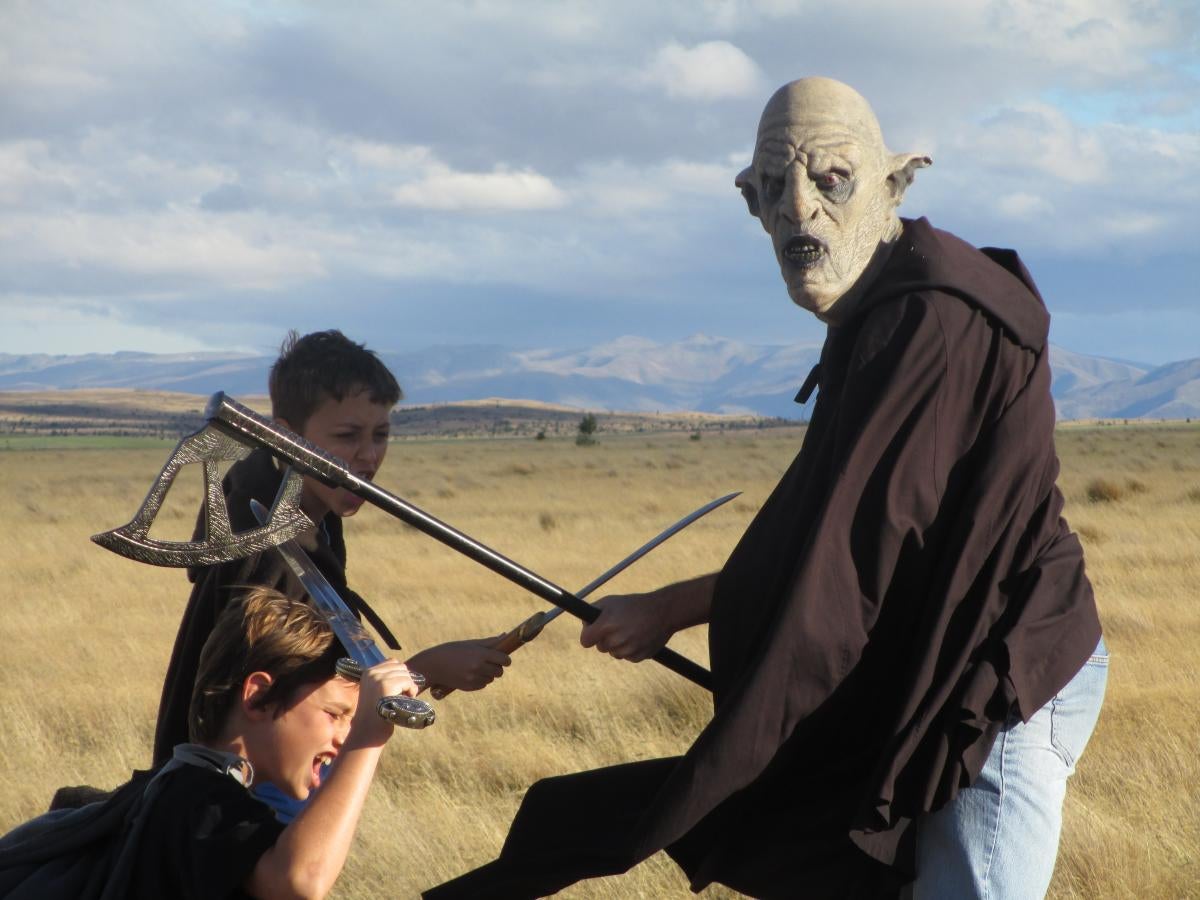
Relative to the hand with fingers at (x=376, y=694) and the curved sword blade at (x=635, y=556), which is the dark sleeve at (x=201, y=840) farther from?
the curved sword blade at (x=635, y=556)

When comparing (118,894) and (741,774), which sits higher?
(741,774)

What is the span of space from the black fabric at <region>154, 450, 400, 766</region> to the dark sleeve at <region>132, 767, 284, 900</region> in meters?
0.59

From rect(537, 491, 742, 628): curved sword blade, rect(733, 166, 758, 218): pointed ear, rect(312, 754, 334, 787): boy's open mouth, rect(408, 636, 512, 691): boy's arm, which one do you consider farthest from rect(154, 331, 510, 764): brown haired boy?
rect(733, 166, 758, 218): pointed ear

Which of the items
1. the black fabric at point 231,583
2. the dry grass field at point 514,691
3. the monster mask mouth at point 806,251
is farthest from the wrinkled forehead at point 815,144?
the dry grass field at point 514,691

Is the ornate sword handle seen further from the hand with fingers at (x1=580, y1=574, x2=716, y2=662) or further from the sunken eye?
the sunken eye

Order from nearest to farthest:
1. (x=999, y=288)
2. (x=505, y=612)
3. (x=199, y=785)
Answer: (x=999, y=288)
(x=199, y=785)
(x=505, y=612)

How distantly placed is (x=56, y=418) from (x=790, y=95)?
179m

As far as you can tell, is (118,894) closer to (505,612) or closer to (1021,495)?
(1021,495)

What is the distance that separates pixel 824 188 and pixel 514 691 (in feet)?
17.7

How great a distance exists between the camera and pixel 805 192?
2393 millimetres

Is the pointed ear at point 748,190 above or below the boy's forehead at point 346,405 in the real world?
above

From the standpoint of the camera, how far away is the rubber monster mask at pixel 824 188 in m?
2.38

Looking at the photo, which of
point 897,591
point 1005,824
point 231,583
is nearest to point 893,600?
point 897,591

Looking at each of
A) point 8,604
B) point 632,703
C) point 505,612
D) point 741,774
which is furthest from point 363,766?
point 8,604
